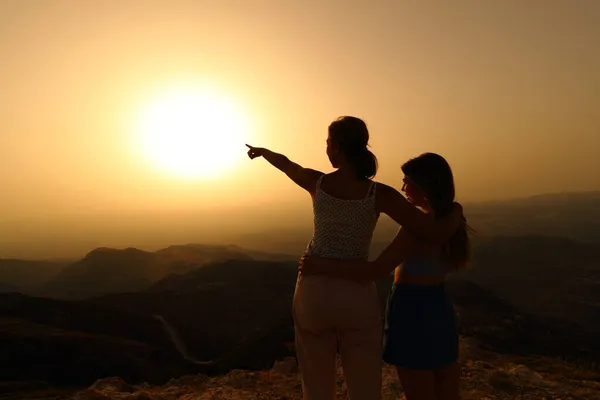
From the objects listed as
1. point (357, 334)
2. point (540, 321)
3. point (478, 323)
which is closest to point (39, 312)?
point (478, 323)

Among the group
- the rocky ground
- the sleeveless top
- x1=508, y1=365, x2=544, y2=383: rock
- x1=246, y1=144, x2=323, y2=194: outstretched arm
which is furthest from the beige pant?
x1=508, y1=365, x2=544, y2=383: rock

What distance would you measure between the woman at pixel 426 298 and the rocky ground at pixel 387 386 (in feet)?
Result: 17.0

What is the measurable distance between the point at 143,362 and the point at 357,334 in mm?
39637

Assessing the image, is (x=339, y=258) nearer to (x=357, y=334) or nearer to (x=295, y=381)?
(x=357, y=334)

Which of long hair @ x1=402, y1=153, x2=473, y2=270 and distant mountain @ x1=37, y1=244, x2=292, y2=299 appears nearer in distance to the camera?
long hair @ x1=402, y1=153, x2=473, y2=270

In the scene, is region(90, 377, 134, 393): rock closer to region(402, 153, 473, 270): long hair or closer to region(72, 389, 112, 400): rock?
region(72, 389, 112, 400): rock

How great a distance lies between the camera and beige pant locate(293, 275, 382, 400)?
3.37 metres

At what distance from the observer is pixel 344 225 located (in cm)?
350

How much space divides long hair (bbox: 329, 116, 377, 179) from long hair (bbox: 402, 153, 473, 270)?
1.32 feet

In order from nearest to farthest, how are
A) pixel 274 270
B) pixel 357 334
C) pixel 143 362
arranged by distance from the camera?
pixel 357 334
pixel 143 362
pixel 274 270

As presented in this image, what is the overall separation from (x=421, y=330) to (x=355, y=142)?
1605 millimetres

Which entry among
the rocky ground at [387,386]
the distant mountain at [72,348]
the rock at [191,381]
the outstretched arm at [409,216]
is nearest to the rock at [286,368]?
the rocky ground at [387,386]

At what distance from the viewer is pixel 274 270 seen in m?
117

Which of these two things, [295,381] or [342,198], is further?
[295,381]
